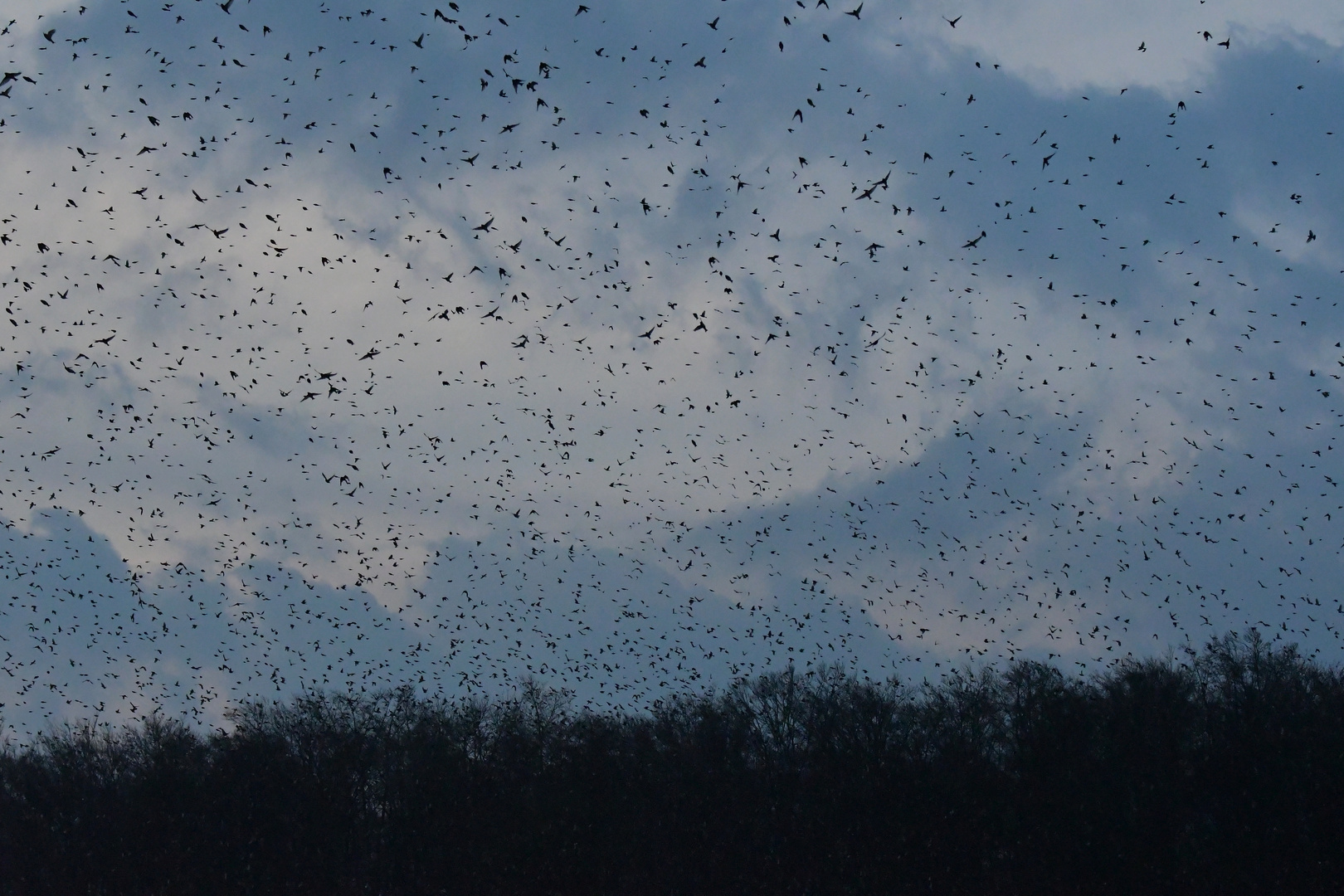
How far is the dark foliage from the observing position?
48156mm

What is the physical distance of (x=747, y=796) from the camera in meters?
56.5

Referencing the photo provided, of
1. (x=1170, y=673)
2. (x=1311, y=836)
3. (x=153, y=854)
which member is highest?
(x=1170, y=673)

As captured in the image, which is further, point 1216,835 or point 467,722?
A: point 467,722

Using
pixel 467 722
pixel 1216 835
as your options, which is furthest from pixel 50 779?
pixel 1216 835

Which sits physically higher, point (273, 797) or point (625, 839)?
point (273, 797)

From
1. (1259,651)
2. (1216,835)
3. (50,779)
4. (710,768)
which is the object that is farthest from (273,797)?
(1259,651)

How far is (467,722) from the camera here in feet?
213

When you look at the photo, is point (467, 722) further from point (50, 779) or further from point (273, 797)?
point (50, 779)

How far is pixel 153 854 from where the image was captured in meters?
57.2

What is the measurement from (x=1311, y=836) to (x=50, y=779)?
6580cm

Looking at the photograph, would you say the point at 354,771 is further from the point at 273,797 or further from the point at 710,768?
the point at 710,768

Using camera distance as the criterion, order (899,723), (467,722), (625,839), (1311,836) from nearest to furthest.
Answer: (1311,836), (625,839), (899,723), (467,722)

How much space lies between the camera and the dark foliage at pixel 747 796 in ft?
158

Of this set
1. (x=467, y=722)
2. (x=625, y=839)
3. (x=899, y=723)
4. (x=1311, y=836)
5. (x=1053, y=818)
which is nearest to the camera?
(x=1311, y=836)
